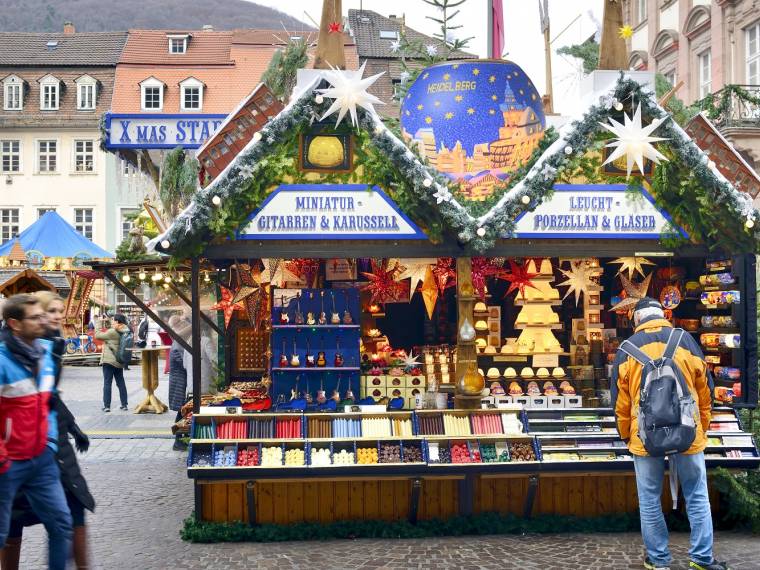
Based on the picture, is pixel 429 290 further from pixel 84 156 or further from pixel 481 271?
pixel 84 156

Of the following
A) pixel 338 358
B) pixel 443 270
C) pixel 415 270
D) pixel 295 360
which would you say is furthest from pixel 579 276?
pixel 295 360

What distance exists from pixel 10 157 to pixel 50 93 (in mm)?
3539

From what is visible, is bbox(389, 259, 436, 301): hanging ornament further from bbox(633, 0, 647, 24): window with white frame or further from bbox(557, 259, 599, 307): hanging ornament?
bbox(633, 0, 647, 24): window with white frame

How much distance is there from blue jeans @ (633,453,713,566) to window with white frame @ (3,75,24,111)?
40.2 m

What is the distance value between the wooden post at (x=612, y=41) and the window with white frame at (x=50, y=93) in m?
36.6

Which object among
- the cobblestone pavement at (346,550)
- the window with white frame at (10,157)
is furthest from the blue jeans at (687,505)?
the window with white frame at (10,157)

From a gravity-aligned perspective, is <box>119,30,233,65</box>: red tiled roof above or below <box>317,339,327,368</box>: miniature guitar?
above

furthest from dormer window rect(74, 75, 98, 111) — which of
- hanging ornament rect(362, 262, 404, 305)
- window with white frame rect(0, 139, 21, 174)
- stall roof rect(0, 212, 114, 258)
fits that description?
hanging ornament rect(362, 262, 404, 305)

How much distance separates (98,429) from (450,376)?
6.76 metres

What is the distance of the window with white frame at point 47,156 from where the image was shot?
40.3 metres

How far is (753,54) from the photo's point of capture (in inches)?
854

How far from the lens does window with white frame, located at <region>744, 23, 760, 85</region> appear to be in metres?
21.4

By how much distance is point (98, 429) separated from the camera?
1348 centimetres

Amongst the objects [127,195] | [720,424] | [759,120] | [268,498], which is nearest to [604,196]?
[720,424]
